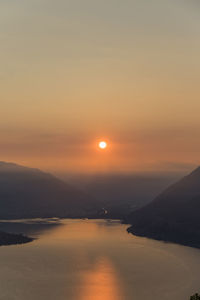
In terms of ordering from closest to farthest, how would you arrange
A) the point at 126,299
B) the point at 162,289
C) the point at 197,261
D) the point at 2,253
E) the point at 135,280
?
the point at 126,299 → the point at 162,289 → the point at 135,280 → the point at 197,261 → the point at 2,253

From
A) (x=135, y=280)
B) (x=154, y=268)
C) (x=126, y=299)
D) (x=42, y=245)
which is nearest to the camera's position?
(x=126, y=299)

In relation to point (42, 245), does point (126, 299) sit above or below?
below

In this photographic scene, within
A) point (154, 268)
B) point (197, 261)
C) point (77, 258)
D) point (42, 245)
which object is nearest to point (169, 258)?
point (197, 261)

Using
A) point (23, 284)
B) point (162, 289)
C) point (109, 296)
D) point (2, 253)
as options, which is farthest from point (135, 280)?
point (2, 253)

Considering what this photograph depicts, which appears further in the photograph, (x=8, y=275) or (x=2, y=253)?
(x=2, y=253)

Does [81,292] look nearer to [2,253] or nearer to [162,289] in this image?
[162,289]

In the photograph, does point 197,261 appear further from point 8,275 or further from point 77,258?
point 8,275
